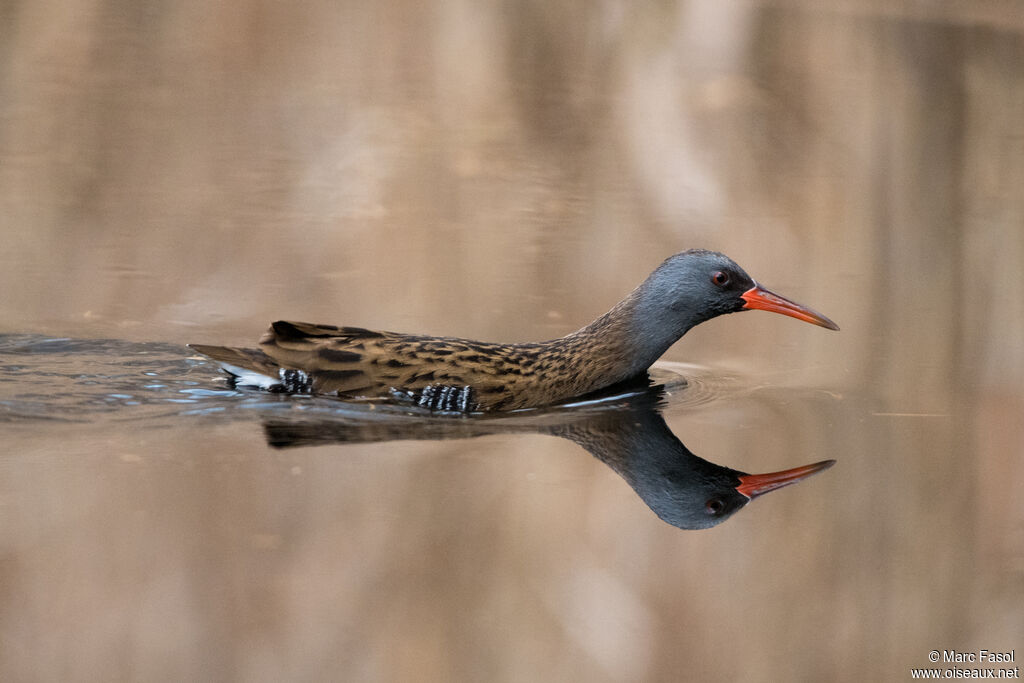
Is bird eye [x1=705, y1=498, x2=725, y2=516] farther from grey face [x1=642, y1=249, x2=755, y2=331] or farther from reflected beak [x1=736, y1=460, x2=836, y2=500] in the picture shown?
grey face [x1=642, y1=249, x2=755, y2=331]

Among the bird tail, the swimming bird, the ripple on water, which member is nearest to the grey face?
the swimming bird

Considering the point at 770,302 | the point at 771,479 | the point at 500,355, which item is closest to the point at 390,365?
the point at 500,355

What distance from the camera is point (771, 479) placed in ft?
18.7

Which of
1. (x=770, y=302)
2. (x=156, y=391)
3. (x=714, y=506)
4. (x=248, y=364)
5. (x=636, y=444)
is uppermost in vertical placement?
(x=770, y=302)

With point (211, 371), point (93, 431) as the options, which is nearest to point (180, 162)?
point (211, 371)

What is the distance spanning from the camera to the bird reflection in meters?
5.43

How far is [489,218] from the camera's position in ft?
32.0

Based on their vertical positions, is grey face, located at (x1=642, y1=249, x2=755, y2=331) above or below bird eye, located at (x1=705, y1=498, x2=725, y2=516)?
above

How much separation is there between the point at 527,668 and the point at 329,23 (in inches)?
388

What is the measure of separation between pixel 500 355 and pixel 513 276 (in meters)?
2.11

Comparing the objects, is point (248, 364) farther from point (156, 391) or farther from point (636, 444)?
point (636, 444)

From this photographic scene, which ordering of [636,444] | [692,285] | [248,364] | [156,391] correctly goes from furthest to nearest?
[692,285]
[156,391]
[248,364]
[636,444]

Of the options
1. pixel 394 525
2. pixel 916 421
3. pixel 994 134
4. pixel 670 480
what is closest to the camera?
pixel 394 525

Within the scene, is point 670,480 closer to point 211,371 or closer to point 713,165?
point 211,371
